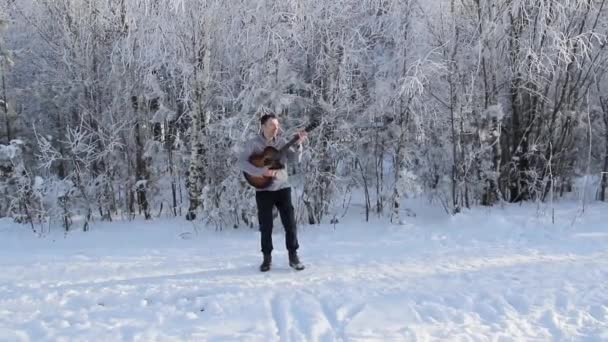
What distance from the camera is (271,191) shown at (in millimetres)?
4926

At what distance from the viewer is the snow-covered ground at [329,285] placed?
3.62 m

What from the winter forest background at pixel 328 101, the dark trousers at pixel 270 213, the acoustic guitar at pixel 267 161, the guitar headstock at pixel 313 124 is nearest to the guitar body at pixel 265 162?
the acoustic guitar at pixel 267 161

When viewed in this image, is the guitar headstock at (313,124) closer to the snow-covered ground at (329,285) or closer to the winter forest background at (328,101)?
the winter forest background at (328,101)

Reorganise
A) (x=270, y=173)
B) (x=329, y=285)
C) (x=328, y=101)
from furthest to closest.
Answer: (x=328, y=101) → (x=270, y=173) → (x=329, y=285)

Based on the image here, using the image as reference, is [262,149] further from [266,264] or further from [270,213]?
[266,264]

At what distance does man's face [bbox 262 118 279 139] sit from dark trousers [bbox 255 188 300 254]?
59 centimetres

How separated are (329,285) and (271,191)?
114 cm

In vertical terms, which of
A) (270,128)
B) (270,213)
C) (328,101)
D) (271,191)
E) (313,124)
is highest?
(328,101)

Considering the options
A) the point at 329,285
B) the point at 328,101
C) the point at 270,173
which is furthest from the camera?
the point at 328,101

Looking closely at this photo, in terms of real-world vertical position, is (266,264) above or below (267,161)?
below

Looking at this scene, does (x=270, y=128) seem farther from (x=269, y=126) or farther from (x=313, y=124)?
(x=313, y=124)

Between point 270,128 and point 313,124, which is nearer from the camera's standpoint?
point 270,128

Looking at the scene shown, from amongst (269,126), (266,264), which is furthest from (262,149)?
(266,264)

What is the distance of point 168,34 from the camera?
7531 millimetres
